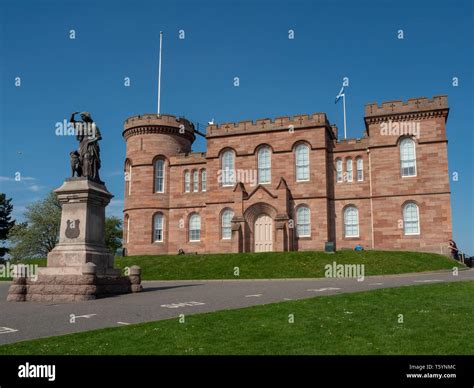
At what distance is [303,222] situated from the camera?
37.9 metres

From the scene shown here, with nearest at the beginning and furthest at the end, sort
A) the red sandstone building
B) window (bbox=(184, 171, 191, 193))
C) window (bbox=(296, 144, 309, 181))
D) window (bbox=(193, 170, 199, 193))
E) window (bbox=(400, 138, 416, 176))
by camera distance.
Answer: the red sandstone building
window (bbox=(400, 138, 416, 176))
window (bbox=(296, 144, 309, 181))
window (bbox=(193, 170, 199, 193))
window (bbox=(184, 171, 191, 193))

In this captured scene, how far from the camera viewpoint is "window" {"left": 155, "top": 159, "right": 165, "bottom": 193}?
4372 centimetres

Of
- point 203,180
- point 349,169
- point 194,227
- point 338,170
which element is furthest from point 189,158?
point 349,169

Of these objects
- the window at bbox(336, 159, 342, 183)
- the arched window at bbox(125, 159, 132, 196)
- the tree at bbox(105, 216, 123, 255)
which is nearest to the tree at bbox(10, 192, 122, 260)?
the tree at bbox(105, 216, 123, 255)

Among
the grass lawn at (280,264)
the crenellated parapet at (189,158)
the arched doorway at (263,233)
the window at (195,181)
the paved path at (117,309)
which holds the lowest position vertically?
the paved path at (117,309)

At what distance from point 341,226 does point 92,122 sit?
24.4m

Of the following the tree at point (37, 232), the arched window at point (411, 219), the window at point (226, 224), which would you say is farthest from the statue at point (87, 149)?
the tree at point (37, 232)

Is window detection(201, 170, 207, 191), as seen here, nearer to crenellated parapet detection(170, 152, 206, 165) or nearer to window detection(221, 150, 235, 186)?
crenellated parapet detection(170, 152, 206, 165)

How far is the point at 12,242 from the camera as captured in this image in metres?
62.1

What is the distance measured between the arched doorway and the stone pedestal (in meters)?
20.8

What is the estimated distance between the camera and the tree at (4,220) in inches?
2680

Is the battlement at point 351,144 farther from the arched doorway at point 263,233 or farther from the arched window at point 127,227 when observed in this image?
the arched window at point 127,227

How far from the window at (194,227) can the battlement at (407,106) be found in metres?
17.5
